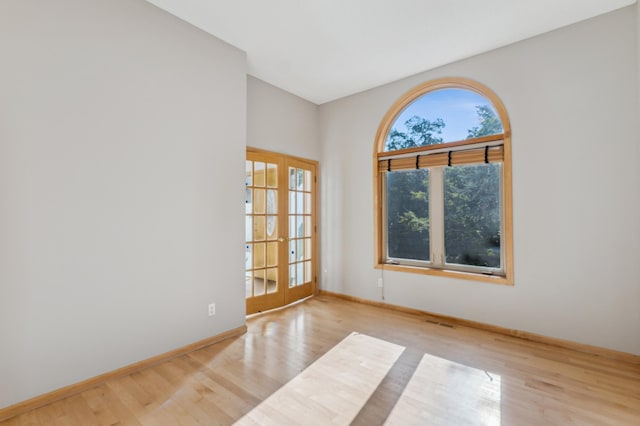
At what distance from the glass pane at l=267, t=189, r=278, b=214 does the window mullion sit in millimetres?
2032

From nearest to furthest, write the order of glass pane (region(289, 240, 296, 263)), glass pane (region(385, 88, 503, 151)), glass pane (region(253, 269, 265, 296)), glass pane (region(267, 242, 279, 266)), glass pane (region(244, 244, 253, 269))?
glass pane (region(385, 88, 503, 151)) < glass pane (region(244, 244, 253, 269)) < glass pane (region(253, 269, 265, 296)) < glass pane (region(267, 242, 279, 266)) < glass pane (region(289, 240, 296, 263))

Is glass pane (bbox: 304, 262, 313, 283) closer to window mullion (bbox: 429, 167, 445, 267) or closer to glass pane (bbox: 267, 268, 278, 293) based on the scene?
glass pane (bbox: 267, 268, 278, 293)

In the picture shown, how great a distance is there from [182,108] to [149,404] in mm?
2375

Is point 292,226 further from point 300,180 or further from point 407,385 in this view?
point 407,385

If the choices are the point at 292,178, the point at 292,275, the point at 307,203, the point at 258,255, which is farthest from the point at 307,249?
the point at 292,178

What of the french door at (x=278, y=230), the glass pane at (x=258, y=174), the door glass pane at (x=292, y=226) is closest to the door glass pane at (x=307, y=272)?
the french door at (x=278, y=230)

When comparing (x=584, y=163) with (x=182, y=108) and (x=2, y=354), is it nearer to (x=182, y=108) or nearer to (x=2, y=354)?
(x=182, y=108)

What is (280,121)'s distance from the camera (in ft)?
13.5

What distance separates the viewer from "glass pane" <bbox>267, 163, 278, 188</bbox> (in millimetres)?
3953

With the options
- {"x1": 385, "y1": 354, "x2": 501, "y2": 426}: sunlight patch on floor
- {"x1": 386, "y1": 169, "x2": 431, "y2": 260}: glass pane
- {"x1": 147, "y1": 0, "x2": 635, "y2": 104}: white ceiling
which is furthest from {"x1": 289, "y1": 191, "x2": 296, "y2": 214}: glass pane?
{"x1": 385, "y1": 354, "x2": 501, "y2": 426}: sunlight patch on floor

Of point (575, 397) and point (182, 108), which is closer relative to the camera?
point (575, 397)

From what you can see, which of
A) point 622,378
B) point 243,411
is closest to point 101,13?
point 243,411

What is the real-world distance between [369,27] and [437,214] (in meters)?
→ 2.24

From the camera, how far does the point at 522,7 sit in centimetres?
254
